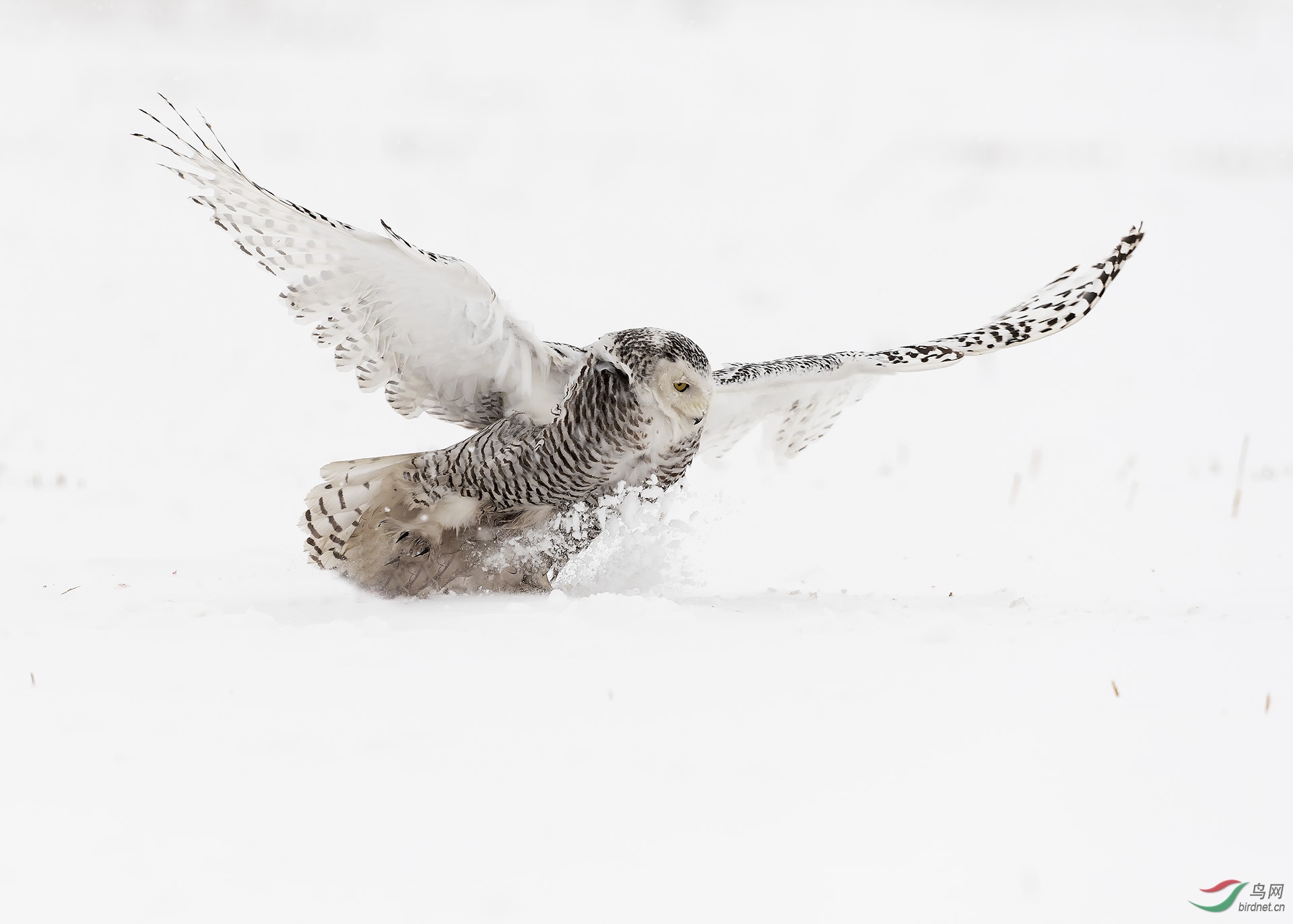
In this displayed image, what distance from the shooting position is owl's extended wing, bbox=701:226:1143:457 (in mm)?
5418

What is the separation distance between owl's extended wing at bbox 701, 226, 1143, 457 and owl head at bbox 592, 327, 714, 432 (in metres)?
0.76

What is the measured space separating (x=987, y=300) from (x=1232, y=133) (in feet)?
29.0

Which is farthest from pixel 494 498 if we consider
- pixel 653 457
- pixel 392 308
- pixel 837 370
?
pixel 837 370

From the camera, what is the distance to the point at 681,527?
5.08 metres

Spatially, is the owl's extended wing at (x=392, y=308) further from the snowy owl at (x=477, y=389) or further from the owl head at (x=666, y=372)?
the owl head at (x=666, y=372)

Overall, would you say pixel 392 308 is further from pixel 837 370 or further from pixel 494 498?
pixel 837 370

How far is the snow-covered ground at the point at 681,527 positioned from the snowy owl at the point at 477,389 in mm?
360

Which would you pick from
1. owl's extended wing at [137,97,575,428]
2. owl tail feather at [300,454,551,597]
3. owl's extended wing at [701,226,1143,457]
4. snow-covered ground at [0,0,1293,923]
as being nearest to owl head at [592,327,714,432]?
owl's extended wing at [137,97,575,428]

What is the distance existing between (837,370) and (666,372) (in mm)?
1349

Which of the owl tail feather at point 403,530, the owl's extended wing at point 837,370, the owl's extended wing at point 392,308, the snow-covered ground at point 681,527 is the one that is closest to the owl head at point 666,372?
the owl's extended wing at point 392,308

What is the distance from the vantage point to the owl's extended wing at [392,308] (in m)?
4.38

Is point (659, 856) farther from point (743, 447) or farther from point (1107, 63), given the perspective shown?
point (1107, 63)

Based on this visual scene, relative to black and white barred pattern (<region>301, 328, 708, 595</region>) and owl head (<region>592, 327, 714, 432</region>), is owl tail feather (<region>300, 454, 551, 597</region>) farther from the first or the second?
owl head (<region>592, 327, 714, 432</region>)

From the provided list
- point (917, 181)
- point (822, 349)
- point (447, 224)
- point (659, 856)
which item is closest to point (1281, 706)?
point (659, 856)
